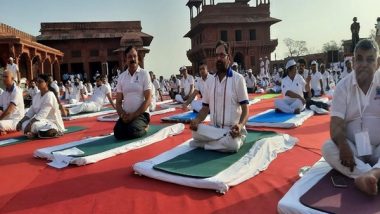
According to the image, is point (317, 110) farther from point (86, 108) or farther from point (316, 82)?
point (86, 108)

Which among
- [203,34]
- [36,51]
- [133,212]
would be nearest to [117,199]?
[133,212]

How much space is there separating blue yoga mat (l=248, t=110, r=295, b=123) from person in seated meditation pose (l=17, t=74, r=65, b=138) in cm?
314

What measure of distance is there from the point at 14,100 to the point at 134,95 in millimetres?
2352

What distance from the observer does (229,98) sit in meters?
3.62

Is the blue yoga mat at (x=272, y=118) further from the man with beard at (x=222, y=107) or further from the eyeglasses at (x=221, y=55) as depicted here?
the eyeglasses at (x=221, y=55)

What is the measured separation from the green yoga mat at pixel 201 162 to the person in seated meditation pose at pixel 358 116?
2.83 feet

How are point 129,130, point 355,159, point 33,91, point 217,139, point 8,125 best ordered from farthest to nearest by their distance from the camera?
point 33,91 < point 8,125 < point 129,130 < point 217,139 < point 355,159

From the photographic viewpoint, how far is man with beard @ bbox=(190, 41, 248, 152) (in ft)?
11.4

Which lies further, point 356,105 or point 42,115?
point 42,115

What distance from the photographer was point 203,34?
33250 mm

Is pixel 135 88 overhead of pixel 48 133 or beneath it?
overhead

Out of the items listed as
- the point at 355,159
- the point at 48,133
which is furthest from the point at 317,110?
the point at 48,133

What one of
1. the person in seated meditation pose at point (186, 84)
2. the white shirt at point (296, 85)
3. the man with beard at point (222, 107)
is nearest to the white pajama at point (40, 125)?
the man with beard at point (222, 107)

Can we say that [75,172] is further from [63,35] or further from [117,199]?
[63,35]
